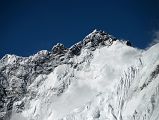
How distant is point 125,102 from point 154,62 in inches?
681

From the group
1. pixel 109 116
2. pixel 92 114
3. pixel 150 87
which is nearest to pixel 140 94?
pixel 150 87

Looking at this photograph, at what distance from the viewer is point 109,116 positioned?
530ft

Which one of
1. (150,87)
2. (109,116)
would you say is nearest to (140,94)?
(150,87)

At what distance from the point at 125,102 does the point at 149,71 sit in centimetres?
1624

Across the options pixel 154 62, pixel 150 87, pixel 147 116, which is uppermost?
pixel 154 62

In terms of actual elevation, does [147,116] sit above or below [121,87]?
below

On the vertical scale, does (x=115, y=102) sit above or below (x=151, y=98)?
above

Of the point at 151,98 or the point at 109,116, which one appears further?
the point at 109,116

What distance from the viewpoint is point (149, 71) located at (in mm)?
144125

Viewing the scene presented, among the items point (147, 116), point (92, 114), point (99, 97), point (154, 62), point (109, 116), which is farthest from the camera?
point (99, 97)

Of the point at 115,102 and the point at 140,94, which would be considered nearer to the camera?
the point at 140,94

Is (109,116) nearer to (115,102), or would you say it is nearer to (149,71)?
(115,102)

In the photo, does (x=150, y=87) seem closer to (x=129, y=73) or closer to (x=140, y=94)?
(x=140, y=94)

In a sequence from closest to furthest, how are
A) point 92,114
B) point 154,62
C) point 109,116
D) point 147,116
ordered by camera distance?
point 147,116
point 154,62
point 109,116
point 92,114
